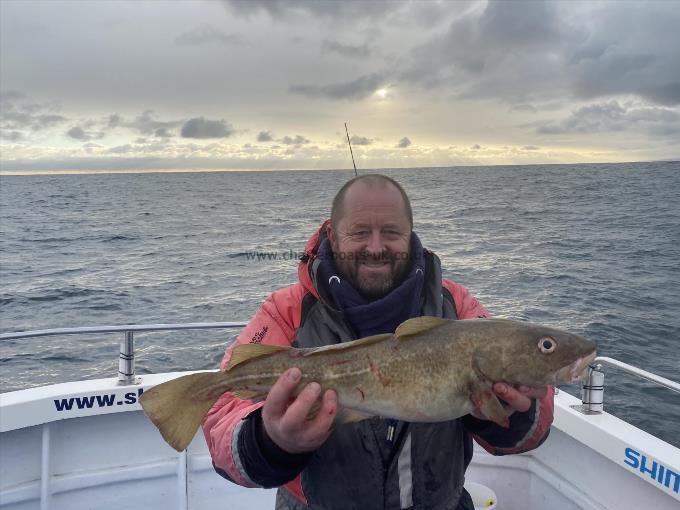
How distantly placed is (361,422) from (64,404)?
3445 millimetres

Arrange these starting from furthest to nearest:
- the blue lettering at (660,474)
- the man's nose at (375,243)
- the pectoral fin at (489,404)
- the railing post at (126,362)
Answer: the railing post at (126,362) → the blue lettering at (660,474) → the man's nose at (375,243) → the pectoral fin at (489,404)

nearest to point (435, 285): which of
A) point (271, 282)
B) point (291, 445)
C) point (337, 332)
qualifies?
point (337, 332)

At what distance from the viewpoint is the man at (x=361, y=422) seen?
9.84ft

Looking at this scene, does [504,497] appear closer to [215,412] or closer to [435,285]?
[435,285]

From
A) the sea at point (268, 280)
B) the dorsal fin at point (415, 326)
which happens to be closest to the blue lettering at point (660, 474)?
the dorsal fin at point (415, 326)

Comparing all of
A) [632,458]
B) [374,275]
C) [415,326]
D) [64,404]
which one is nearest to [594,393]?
[632,458]

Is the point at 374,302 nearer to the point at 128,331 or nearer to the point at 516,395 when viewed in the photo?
the point at 516,395

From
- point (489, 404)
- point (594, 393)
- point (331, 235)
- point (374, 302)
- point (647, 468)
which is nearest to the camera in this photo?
point (489, 404)

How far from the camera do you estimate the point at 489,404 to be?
297 cm

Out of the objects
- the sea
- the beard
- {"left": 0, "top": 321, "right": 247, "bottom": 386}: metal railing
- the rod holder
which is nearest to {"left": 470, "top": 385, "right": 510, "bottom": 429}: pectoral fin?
the beard

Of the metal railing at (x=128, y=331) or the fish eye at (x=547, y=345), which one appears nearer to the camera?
the fish eye at (x=547, y=345)

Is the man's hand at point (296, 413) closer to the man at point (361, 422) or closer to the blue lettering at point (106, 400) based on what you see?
the man at point (361, 422)

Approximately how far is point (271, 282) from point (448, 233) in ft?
58.0

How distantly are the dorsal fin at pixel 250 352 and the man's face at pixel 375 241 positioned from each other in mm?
836
